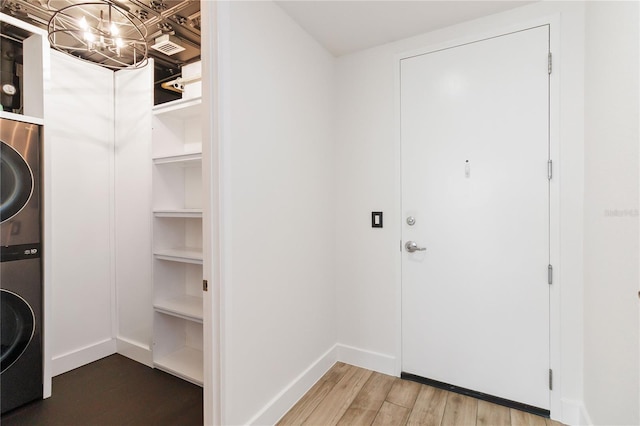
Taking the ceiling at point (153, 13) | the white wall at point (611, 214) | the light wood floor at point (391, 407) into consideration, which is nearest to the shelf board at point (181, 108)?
the ceiling at point (153, 13)

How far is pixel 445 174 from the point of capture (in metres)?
2.04

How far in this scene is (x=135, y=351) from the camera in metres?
2.50

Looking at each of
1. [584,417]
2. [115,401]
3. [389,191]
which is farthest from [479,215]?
[115,401]

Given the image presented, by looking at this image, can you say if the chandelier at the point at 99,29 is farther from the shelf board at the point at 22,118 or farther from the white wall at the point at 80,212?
the shelf board at the point at 22,118

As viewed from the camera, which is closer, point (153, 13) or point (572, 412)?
point (572, 412)

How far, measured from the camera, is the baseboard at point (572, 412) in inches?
65.7

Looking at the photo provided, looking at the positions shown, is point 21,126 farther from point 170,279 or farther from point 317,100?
point 317,100

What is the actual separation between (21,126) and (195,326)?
70.0 inches

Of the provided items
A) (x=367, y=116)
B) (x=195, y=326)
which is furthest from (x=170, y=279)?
(x=367, y=116)

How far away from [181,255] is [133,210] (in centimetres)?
74

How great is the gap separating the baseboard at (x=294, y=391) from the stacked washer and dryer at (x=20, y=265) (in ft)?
4.93

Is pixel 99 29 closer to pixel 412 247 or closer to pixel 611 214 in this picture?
pixel 412 247

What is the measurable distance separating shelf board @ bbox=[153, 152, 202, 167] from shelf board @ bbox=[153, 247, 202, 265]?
0.68 m

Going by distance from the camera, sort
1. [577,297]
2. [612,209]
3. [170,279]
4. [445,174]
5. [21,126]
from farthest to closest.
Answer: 1. [170,279]
2. [445,174]
3. [21,126]
4. [577,297]
5. [612,209]
